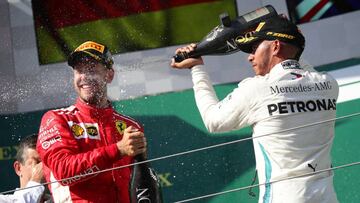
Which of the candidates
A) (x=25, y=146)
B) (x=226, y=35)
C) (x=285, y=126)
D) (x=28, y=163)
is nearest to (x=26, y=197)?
(x=28, y=163)

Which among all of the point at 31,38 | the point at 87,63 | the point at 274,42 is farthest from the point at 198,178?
the point at 274,42

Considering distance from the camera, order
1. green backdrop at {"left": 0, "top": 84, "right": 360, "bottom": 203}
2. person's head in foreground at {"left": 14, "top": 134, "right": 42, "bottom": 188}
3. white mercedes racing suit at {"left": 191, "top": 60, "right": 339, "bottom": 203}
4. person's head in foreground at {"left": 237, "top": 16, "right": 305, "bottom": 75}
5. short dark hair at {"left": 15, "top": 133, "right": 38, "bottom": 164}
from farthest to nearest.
A: green backdrop at {"left": 0, "top": 84, "right": 360, "bottom": 203}, short dark hair at {"left": 15, "top": 133, "right": 38, "bottom": 164}, person's head in foreground at {"left": 14, "top": 134, "right": 42, "bottom": 188}, person's head in foreground at {"left": 237, "top": 16, "right": 305, "bottom": 75}, white mercedes racing suit at {"left": 191, "top": 60, "right": 339, "bottom": 203}

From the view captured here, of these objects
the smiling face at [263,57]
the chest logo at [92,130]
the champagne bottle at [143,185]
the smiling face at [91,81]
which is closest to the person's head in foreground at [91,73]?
the smiling face at [91,81]

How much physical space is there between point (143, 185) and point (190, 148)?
1.32m

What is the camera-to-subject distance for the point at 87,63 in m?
2.65

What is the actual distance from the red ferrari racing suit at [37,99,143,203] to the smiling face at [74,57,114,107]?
3 cm

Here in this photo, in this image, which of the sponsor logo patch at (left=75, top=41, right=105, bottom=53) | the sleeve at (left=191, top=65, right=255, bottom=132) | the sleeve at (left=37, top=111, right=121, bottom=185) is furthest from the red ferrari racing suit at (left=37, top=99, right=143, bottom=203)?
the sleeve at (left=191, top=65, right=255, bottom=132)

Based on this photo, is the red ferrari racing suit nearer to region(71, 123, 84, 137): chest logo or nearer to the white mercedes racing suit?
region(71, 123, 84, 137): chest logo

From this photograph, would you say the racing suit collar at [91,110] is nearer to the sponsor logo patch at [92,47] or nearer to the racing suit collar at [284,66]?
the sponsor logo patch at [92,47]

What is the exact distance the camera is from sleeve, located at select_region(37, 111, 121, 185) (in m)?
2.39

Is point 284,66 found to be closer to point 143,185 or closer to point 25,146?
point 143,185

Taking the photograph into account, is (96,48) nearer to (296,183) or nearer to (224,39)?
(224,39)

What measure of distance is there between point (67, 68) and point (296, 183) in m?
2.01

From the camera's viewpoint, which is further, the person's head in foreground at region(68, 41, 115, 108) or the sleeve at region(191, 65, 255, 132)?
the person's head in foreground at region(68, 41, 115, 108)
